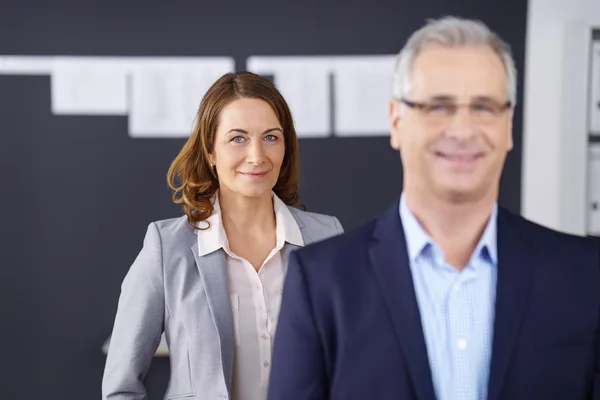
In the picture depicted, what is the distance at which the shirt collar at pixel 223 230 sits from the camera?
6.19 feet

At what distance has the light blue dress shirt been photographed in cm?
105

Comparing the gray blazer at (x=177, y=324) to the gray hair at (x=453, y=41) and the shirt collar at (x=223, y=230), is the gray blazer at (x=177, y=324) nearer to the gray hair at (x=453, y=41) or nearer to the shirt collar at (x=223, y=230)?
the shirt collar at (x=223, y=230)

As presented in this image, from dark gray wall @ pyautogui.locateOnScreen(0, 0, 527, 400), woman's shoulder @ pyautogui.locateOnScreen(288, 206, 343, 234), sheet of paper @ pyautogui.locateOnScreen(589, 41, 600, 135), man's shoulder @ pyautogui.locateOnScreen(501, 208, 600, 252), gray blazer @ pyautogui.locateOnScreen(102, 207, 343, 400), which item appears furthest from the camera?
dark gray wall @ pyautogui.locateOnScreen(0, 0, 527, 400)

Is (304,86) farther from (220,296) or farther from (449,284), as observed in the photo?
(449,284)

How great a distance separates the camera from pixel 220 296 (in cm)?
182

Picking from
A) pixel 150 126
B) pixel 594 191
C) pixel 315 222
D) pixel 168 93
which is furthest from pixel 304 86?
pixel 315 222

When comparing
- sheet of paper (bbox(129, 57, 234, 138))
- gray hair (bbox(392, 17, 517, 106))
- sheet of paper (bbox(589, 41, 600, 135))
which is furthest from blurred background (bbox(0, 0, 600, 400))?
gray hair (bbox(392, 17, 517, 106))

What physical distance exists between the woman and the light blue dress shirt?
821 mm

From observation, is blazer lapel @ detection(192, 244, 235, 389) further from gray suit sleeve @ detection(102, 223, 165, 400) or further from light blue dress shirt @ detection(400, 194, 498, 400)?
light blue dress shirt @ detection(400, 194, 498, 400)

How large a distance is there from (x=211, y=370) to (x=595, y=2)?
3064mm

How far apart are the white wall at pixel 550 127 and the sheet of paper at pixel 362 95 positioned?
75cm

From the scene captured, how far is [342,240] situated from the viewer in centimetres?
114

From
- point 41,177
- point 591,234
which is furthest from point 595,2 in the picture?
point 41,177

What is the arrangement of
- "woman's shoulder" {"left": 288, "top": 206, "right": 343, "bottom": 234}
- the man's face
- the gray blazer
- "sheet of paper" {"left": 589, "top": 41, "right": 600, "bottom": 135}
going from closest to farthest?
the man's face < the gray blazer < "woman's shoulder" {"left": 288, "top": 206, "right": 343, "bottom": 234} < "sheet of paper" {"left": 589, "top": 41, "right": 600, "bottom": 135}
